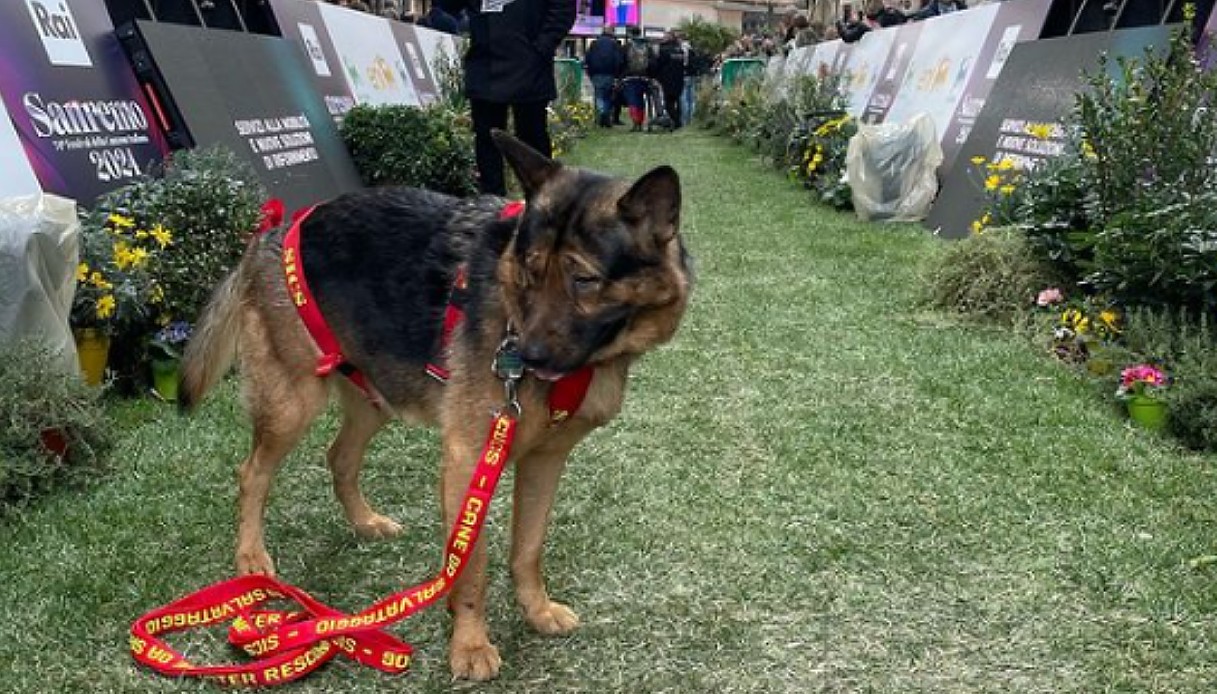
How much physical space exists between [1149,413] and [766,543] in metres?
2.17

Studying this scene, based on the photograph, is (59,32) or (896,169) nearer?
(59,32)

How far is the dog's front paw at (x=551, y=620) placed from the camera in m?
3.13

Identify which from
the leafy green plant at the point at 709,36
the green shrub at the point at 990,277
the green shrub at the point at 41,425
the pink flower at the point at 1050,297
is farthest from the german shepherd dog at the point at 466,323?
the leafy green plant at the point at 709,36

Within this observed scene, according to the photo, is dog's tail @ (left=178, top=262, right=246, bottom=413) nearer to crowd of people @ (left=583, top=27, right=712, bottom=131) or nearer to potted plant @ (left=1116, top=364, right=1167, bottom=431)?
potted plant @ (left=1116, top=364, right=1167, bottom=431)

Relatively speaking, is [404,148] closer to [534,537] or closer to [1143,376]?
[1143,376]

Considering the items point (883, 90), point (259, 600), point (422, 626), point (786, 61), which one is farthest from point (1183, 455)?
point (786, 61)

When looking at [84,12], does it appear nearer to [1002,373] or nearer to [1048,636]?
[1002,373]

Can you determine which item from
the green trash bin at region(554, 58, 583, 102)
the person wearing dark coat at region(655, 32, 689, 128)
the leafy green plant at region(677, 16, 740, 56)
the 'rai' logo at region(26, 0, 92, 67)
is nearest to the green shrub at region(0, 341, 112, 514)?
the 'rai' logo at region(26, 0, 92, 67)

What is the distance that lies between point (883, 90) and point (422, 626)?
40.5 feet

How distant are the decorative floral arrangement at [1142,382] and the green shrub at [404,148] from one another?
20.1 feet

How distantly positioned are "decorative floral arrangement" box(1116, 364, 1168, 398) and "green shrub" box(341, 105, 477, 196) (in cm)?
614

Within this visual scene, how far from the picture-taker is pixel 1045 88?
8.23 metres

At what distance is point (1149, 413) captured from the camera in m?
4.72

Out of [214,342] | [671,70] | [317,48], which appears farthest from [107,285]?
[671,70]
